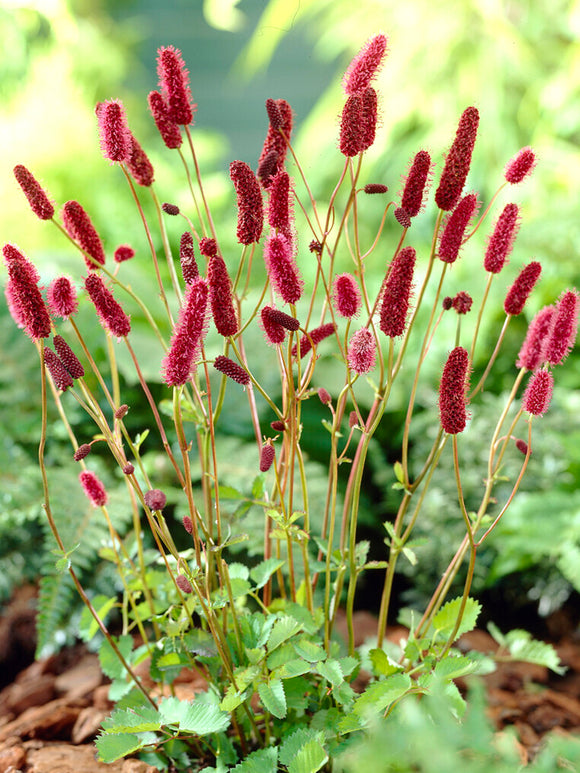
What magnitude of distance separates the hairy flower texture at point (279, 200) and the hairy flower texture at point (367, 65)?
0.08 meters

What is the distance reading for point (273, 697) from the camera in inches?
19.9

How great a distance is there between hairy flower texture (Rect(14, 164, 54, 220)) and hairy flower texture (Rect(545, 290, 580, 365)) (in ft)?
1.21

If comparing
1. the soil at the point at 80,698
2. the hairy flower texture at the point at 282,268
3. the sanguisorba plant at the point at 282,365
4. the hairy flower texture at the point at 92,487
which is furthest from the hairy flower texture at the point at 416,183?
the soil at the point at 80,698

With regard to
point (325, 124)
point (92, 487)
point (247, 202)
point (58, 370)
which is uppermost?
point (325, 124)

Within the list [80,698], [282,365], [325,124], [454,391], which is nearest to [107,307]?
[282,365]

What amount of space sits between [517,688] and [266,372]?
0.65 m

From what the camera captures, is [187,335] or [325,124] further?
[325,124]

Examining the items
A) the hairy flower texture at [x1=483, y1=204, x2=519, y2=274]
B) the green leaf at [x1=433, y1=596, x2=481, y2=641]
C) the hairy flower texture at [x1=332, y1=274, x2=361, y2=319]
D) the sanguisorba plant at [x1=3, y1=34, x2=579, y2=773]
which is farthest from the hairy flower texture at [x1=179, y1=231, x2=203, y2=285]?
the green leaf at [x1=433, y1=596, x2=481, y2=641]

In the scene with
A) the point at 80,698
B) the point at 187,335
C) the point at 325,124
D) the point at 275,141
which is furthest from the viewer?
the point at 325,124

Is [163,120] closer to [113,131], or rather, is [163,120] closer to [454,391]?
[113,131]

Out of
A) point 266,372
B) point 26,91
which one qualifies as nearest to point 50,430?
point 266,372

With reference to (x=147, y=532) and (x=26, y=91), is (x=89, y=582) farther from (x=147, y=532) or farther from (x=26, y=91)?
(x=26, y=91)

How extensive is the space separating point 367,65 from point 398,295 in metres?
0.16

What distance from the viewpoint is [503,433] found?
4.01 feet
